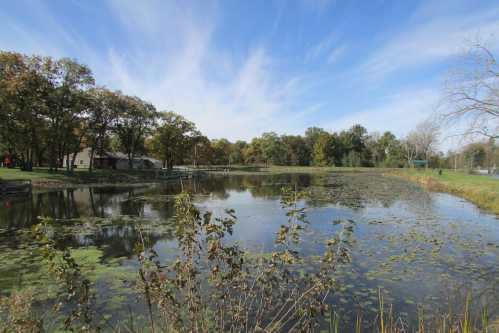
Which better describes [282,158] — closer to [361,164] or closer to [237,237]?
[361,164]

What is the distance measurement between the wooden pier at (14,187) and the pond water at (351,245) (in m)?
Answer: 4.44

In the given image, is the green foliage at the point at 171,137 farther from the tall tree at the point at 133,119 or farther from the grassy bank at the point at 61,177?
the grassy bank at the point at 61,177

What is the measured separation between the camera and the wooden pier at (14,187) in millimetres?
24000

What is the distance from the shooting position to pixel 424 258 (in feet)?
30.2

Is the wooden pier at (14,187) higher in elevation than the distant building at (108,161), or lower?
lower

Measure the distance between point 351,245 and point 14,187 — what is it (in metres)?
26.4

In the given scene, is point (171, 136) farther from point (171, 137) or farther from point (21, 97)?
point (21, 97)

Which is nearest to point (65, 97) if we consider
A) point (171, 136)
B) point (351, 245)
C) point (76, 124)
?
point (76, 124)

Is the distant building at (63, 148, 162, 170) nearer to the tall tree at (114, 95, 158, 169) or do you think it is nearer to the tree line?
the tree line

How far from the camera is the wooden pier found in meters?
24.0

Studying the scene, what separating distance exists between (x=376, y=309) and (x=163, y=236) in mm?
8466

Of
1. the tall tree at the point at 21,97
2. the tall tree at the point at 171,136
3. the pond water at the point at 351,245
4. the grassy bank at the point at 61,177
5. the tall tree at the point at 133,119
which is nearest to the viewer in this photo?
the pond water at the point at 351,245

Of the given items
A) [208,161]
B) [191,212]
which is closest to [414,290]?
[191,212]

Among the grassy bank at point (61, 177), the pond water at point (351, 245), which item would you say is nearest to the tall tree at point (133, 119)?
the grassy bank at point (61, 177)
